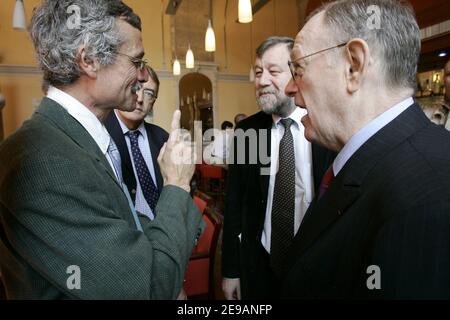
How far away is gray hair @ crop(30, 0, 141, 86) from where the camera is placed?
3.26ft

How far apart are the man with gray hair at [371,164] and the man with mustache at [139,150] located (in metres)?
1.04

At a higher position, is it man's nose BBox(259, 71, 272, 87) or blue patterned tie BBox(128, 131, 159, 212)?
man's nose BBox(259, 71, 272, 87)

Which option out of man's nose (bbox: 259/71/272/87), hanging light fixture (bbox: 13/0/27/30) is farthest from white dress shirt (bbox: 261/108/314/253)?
hanging light fixture (bbox: 13/0/27/30)

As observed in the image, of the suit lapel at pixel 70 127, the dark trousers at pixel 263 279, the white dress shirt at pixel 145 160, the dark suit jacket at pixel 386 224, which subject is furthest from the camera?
the white dress shirt at pixel 145 160

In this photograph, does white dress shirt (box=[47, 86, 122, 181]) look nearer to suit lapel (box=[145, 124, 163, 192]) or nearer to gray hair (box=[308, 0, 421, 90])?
gray hair (box=[308, 0, 421, 90])

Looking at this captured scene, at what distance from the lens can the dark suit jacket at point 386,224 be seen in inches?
24.3

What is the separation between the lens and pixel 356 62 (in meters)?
0.89

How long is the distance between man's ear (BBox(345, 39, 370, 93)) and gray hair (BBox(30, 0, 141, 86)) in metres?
0.75

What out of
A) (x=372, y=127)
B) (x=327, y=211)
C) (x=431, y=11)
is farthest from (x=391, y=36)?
(x=431, y=11)

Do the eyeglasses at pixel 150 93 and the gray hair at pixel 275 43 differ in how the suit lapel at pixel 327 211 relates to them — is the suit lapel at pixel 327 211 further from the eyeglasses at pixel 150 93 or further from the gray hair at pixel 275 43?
the eyeglasses at pixel 150 93

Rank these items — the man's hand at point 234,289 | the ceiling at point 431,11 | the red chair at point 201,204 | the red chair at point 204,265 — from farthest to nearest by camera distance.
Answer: the ceiling at point 431,11
the red chair at point 201,204
the red chair at point 204,265
the man's hand at point 234,289

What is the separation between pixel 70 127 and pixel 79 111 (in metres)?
0.09

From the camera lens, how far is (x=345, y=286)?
79cm

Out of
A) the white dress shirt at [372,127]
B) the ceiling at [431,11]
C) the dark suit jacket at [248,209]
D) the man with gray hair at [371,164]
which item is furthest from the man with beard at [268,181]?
the ceiling at [431,11]
